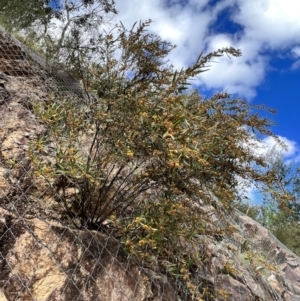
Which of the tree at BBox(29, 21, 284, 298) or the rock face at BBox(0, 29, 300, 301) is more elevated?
the tree at BBox(29, 21, 284, 298)

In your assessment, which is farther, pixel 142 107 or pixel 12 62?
pixel 12 62

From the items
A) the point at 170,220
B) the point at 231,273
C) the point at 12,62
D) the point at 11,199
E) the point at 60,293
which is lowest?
the point at 60,293

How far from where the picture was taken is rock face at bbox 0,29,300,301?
226 centimetres

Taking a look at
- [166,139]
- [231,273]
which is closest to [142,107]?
[166,139]

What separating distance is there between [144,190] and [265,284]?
1999mm

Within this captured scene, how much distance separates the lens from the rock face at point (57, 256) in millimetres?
2262

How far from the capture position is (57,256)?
2.42m

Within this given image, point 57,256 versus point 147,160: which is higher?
point 147,160

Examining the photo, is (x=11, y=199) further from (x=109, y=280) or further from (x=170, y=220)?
(x=170, y=220)

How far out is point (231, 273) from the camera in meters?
3.44

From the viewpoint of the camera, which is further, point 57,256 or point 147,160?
point 147,160

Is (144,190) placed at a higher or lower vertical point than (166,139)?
lower

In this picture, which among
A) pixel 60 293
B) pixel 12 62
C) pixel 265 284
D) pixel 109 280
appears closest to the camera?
pixel 60 293

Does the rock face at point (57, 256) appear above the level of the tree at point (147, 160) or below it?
below
